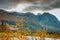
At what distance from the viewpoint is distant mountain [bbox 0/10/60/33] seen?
4332mm

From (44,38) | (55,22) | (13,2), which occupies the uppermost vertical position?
(13,2)

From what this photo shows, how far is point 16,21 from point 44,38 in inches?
21.9

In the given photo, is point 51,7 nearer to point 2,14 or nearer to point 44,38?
point 44,38

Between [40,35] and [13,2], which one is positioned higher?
[13,2]

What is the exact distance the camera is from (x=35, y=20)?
4.37 metres

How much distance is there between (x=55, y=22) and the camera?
4340 mm

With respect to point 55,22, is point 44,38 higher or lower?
lower

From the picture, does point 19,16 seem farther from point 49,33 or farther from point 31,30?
point 49,33

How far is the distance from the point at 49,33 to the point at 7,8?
32.9 inches

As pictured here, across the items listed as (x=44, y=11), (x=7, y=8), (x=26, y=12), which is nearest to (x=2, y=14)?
(x=7, y=8)

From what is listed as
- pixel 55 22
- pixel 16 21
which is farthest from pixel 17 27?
pixel 55 22

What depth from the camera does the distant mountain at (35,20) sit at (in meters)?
4.33

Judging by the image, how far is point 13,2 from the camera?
4426 millimetres

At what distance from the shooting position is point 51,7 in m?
4.39
